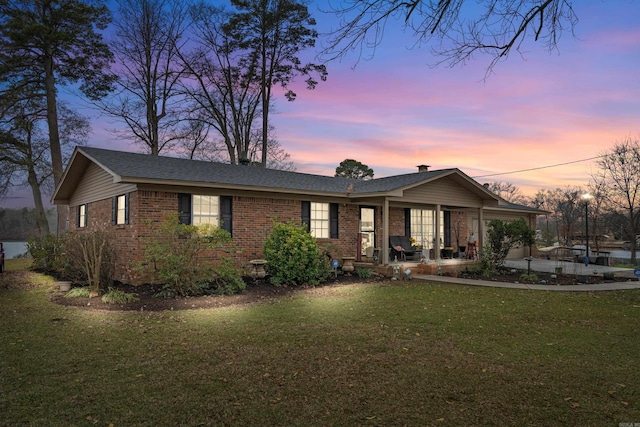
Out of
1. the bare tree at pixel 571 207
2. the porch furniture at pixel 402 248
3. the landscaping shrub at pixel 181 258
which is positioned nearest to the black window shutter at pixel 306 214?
the porch furniture at pixel 402 248

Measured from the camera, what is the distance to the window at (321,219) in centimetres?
1338

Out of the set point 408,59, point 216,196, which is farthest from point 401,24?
point 216,196

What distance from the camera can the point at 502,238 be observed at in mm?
13664

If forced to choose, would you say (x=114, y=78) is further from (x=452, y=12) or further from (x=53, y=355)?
(x=452, y=12)

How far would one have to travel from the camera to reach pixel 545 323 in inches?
260

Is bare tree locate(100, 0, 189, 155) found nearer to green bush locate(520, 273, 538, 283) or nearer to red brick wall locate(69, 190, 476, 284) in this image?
red brick wall locate(69, 190, 476, 284)

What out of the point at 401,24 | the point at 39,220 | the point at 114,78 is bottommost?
the point at 39,220

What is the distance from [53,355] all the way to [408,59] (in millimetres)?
5639

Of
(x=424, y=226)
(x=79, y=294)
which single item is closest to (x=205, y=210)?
(x=79, y=294)

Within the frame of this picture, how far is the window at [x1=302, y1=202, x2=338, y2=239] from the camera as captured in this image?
13.4m

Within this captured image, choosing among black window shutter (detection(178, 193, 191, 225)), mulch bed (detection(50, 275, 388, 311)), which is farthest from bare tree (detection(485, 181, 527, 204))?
black window shutter (detection(178, 193, 191, 225))

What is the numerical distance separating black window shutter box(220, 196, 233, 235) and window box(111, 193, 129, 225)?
8.61 feet

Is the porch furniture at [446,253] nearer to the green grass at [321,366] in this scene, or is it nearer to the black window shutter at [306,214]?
the black window shutter at [306,214]

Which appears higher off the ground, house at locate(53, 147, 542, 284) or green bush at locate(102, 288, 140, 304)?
house at locate(53, 147, 542, 284)
